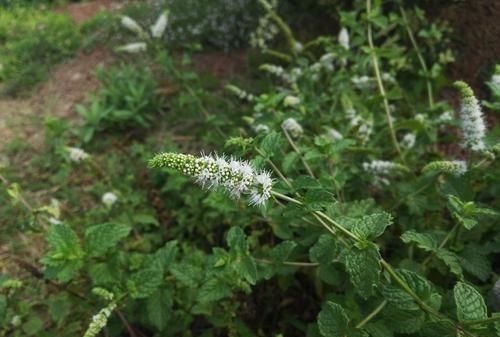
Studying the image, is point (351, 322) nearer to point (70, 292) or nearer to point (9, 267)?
point (70, 292)

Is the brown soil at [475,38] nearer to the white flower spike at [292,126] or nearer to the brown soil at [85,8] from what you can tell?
the white flower spike at [292,126]

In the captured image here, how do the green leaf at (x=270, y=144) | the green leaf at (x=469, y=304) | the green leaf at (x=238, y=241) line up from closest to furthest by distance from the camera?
the green leaf at (x=469, y=304) < the green leaf at (x=270, y=144) < the green leaf at (x=238, y=241)

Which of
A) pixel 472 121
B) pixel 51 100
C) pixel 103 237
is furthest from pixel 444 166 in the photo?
pixel 51 100

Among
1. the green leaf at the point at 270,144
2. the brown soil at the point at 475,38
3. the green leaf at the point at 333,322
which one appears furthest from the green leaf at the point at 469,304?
the brown soil at the point at 475,38

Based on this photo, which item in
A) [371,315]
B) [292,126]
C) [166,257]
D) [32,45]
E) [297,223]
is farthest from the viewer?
[32,45]

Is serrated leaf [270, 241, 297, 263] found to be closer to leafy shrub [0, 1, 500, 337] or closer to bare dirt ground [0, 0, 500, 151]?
leafy shrub [0, 1, 500, 337]

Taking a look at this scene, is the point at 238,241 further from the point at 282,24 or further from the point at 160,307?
the point at 282,24
